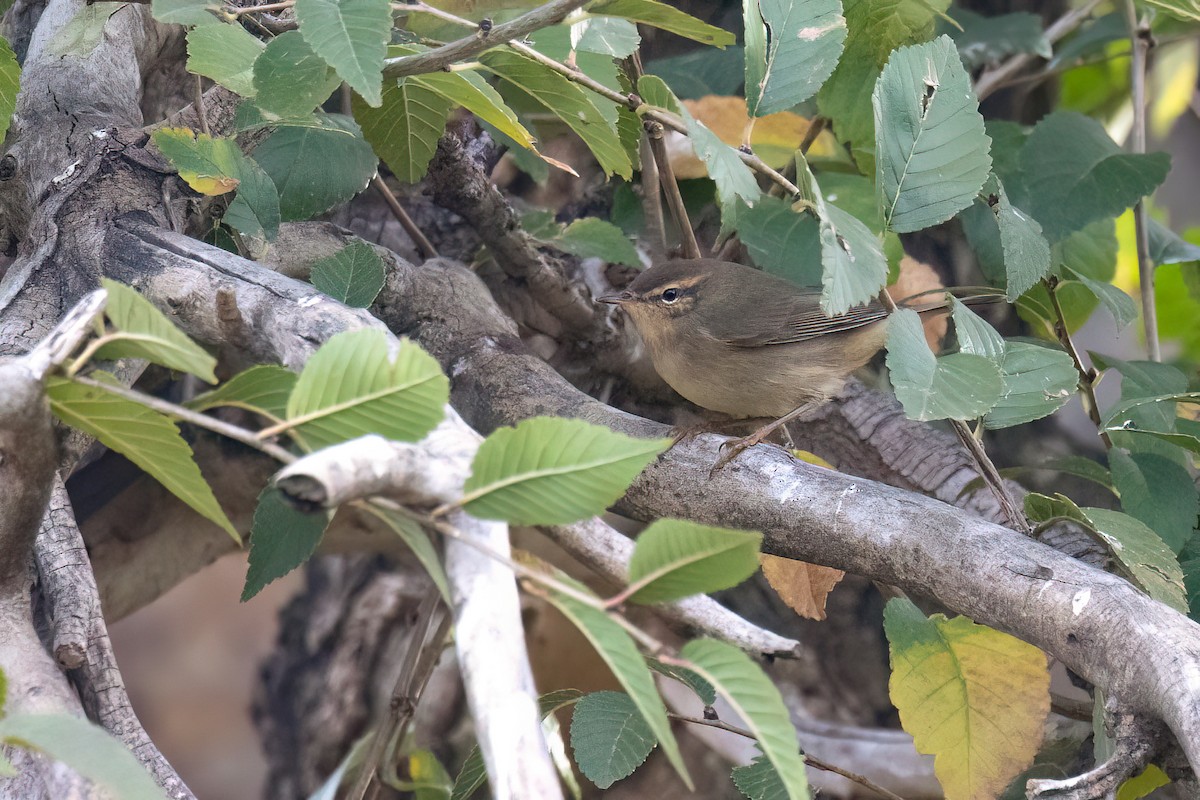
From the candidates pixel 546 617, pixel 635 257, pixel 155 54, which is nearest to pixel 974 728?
pixel 635 257

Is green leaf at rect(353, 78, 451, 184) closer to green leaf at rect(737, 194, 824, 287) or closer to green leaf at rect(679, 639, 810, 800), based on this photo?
green leaf at rect(737, 194, 824, 287)

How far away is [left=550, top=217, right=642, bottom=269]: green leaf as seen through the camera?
2609mm

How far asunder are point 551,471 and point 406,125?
49.7 inches

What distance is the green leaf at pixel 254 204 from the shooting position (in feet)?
6.50

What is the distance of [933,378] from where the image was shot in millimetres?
1562

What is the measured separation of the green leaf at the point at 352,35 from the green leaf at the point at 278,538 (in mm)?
650

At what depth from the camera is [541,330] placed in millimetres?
2951

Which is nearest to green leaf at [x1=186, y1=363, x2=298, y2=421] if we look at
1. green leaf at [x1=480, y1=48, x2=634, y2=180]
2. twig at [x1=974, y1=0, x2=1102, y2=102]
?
green leaf at [x1=480, y1=48, x2=634, y2=180]

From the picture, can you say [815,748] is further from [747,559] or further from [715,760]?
[747,559]

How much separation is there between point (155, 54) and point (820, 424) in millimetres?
2067

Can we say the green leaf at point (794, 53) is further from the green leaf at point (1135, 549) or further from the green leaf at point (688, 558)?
the green leaf at point (688, 558)

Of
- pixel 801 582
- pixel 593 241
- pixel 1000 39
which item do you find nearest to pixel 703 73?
pixel 593 241

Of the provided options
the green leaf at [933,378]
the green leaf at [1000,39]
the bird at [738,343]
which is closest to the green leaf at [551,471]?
the green leaf at [933,378]

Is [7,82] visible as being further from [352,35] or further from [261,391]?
[261,391]
